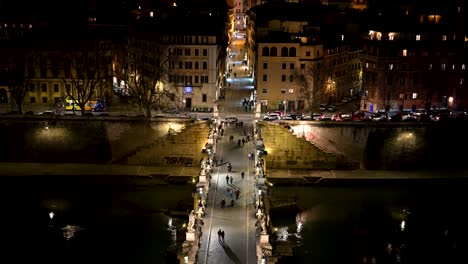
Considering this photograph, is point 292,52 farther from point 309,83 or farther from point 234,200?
point 234,200

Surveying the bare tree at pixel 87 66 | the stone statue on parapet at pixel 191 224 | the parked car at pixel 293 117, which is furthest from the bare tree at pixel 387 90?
the stone statue on parapet at pixel 191 224

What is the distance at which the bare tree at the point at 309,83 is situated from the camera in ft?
250

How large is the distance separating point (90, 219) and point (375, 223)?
21505mm

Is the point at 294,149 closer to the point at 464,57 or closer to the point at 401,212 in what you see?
the point at 401,212

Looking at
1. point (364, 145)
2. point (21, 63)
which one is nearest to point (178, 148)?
point (364, 145)

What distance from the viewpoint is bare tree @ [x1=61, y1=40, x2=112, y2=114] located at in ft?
249

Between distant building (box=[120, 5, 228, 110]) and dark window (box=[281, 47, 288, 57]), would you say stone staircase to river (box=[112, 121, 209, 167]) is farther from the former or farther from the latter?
dark window (box=[281, 47, 288, 57])

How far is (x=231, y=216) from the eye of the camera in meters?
45.6

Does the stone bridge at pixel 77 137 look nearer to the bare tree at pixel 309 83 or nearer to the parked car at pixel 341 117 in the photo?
the parked car at pixel 341 117

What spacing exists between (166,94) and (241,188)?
28116 millimetres

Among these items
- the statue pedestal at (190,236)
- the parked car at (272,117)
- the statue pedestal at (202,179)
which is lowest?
the statue pedestal at (190,236)

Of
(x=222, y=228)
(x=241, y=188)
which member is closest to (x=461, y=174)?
(x=241, y=188)

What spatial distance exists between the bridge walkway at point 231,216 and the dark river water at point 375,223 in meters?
3.30

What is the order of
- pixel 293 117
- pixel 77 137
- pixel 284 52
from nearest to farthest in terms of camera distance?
pixel 77 137 → pixel 293 117 → pixel 284 52
